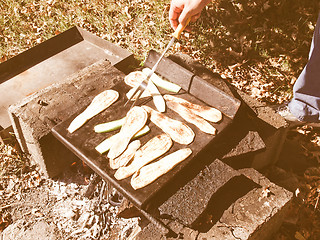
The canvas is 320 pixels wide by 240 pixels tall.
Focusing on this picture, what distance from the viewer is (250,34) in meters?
5.94

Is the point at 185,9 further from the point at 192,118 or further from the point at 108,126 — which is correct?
the point at 108,126

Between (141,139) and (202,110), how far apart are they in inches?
26.7

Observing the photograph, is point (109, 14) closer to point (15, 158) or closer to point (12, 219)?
point (15, 158)

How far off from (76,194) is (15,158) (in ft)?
3.51

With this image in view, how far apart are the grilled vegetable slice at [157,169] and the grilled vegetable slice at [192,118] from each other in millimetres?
291

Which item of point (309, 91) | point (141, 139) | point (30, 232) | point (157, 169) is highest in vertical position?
point (141, 139)

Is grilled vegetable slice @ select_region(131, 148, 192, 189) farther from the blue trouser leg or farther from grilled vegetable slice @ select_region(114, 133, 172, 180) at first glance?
the blue trouser leg

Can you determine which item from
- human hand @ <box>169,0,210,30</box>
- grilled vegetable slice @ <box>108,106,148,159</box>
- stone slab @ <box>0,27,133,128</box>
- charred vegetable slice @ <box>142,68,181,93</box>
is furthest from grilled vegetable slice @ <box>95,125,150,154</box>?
stone slab @ <box>0,27,133,128</box>

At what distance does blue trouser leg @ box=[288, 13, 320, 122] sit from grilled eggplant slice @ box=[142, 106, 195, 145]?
1.88 meters

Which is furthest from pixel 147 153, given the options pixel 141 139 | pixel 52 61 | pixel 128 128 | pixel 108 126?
pixel 52 61

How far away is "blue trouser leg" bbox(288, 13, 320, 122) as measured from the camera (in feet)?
13.2

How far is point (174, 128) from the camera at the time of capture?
321cm

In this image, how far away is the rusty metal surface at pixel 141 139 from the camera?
9.29 ft

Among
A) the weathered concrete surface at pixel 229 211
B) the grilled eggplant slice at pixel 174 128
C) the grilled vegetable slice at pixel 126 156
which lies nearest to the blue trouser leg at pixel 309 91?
the weathered concrete surface at pixel 229 211
